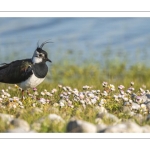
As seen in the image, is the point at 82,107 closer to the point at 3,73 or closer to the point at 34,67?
the point at 34,67

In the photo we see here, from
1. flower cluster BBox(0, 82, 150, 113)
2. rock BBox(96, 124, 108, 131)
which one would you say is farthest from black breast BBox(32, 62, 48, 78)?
rock BBox(96, 124, 108, 131)

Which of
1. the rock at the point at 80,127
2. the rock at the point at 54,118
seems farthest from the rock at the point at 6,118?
the rock at the point at 80,127

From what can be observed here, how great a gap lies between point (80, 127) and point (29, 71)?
2.26m

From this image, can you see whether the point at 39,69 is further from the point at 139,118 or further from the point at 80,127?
the point at 80,127

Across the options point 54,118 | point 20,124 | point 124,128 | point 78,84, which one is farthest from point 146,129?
point 78,84

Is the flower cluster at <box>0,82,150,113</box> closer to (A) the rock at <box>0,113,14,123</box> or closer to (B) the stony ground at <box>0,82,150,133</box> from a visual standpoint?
(B) the stony ground at <box>0,82,150,133</box>

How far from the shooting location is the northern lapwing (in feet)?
24.4

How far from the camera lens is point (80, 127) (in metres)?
5.42

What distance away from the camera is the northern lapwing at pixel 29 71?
745 centimetres

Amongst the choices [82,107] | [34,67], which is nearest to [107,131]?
[82,107]

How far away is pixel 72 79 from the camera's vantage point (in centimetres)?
1094

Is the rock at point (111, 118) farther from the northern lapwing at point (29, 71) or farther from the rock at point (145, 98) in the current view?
the northern lapwing at point (29, 71)

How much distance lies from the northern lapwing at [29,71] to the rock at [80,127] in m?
2.11

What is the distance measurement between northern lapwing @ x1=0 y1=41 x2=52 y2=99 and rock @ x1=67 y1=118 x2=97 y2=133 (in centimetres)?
211
